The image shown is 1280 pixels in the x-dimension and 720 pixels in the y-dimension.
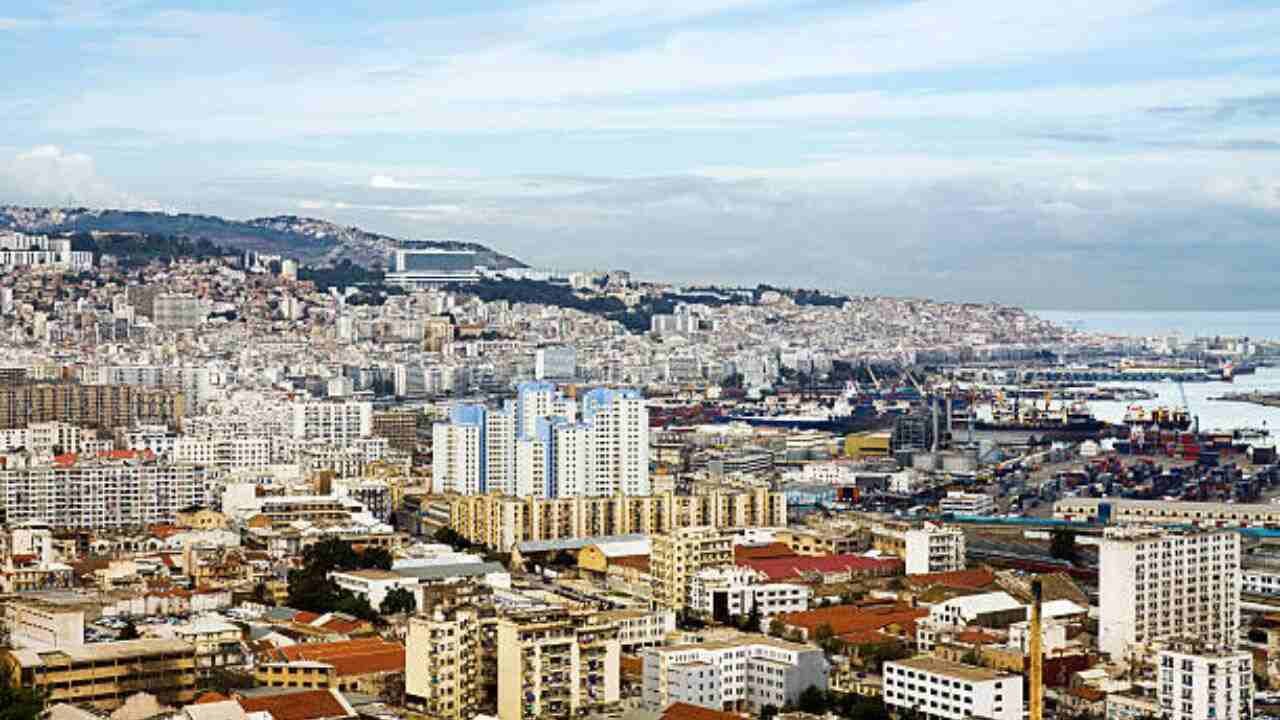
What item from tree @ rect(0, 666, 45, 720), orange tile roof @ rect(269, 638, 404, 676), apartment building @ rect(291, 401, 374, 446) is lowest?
orange tile roof @ rect(269, 638, 404, 676)

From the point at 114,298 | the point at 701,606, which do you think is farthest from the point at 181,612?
the point at 114,298

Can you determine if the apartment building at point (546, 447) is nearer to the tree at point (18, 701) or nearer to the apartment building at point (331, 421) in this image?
the apartment building at point (331, 421)

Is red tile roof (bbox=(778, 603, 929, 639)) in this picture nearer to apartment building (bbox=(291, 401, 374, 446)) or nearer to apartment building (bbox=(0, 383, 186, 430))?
apartment building (bbox=(291, 401, 374, 446))

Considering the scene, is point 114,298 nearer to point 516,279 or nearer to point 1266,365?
point 516,279

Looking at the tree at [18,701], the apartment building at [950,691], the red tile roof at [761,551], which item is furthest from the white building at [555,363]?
the tree at [18,701]

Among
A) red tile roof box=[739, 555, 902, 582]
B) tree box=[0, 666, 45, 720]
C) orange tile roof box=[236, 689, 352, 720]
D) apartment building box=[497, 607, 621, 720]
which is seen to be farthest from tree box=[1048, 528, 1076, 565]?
tree box=[0, 666, 45, 720]

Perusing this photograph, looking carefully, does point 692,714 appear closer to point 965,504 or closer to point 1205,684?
point 1205,684
